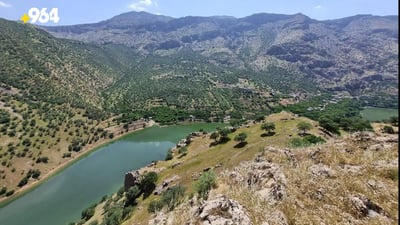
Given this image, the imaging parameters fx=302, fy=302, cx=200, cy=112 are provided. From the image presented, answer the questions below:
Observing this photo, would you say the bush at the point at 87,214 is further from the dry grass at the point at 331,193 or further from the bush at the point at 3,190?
the dry grass at the point at 331,193

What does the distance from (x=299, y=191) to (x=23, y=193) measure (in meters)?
82.5

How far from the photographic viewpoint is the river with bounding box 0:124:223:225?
211 feet

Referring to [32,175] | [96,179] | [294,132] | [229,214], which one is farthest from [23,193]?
[229,214]

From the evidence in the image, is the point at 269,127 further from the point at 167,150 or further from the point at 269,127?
the point at 167,150

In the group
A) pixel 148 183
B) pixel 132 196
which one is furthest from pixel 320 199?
pixel 148 183

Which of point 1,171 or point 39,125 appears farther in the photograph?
point 39,125

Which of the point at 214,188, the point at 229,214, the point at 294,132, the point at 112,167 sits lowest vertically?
the point at 112,167

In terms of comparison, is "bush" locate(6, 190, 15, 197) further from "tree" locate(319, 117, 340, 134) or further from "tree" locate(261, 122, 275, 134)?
"tree" locate(319, 117, 340, 134)

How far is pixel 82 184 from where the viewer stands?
78.9 meters

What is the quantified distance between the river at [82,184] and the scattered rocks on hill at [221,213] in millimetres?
58476

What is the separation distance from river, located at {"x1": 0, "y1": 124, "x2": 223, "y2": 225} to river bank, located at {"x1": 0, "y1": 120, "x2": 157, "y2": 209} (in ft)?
4.91

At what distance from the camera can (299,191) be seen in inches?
425

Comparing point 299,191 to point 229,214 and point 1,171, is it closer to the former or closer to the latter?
point 229,214

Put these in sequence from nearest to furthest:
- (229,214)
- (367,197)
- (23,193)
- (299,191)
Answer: (367,197), (229,214), (299,191), (23,193)
